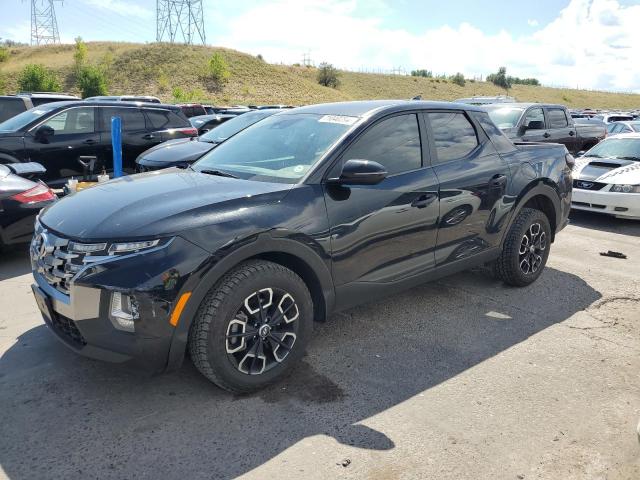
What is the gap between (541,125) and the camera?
1179 cm

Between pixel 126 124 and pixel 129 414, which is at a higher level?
pixel 126 124

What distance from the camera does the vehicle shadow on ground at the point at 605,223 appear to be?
8188mm

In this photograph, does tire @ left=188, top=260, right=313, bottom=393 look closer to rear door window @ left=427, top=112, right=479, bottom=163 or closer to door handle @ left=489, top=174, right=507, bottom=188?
rear door window @ left=427, top=112, right=479, bottom=163

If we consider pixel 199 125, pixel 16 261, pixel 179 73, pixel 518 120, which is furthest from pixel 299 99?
pixel 16 261

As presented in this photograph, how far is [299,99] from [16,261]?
181 ft

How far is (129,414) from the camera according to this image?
9.71 feet

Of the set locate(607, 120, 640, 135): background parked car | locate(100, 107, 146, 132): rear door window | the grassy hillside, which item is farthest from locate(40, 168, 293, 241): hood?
the grassy hillside

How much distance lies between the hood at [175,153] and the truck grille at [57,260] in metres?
4.70

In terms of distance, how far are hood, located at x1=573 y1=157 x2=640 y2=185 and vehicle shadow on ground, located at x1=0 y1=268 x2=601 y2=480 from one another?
5.06 m

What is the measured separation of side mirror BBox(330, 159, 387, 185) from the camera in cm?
328

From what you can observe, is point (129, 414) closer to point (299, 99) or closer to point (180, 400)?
point (180, 400)

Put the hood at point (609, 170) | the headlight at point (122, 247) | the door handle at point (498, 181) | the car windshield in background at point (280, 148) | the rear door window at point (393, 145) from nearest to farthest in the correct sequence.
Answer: the headlight at point (122, 247) < the car windshield in background at point (280, 148) < the rear door window at point (393, 145) < the door handle at point (498, 181) < the hood at point (609, 170)

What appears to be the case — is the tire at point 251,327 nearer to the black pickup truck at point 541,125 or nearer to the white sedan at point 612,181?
the white sedan at point 612,181

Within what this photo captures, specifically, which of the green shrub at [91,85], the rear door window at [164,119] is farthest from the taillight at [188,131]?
the green shrub at [91,85]
